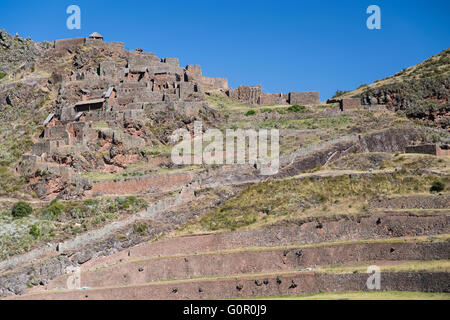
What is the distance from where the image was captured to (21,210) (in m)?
48.2

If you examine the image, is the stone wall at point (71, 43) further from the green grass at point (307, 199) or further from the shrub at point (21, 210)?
the green grass at point (307, 199)

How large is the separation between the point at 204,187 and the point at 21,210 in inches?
501

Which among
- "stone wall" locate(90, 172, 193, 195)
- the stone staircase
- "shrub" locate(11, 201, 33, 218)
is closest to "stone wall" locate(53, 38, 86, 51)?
"stone wall" locate(90, 172, 193, 195)

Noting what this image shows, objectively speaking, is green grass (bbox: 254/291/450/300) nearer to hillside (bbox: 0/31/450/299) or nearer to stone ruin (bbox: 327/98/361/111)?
hillside (bbox: 0/31/450/299)

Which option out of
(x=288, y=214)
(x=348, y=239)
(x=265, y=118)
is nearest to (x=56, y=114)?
(x=265, y=118)

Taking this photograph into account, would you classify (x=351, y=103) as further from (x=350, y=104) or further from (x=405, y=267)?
(x=405, y=267)

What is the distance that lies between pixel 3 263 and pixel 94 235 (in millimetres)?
5794

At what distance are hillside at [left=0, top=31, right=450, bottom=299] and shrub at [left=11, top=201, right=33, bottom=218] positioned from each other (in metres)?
0.14

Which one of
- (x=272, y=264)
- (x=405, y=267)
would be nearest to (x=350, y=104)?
(x=272, y=264)

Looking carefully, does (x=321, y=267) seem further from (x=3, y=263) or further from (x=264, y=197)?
(x=3, y=263)

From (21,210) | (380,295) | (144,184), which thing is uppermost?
(144,184)

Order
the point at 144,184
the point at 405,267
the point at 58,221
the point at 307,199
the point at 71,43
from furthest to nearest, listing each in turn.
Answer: the point at 71,43, the point at 144,184, the point at 58,221, the point at 307,199, the point at 405,267

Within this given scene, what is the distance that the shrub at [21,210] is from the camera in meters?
48.0

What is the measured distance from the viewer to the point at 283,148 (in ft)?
186
